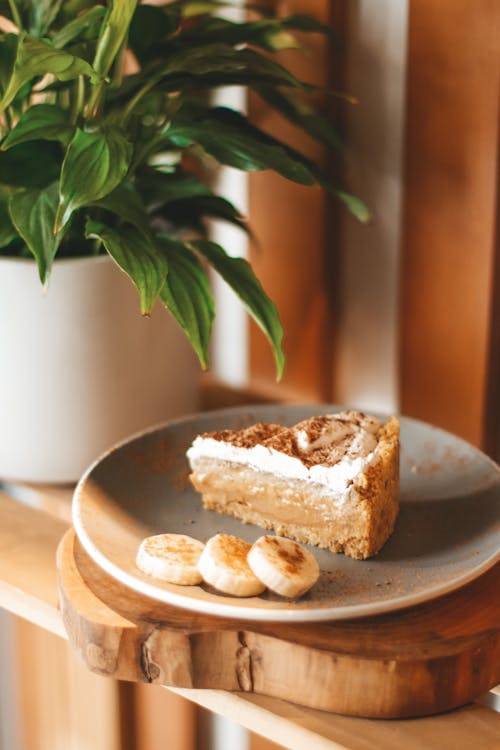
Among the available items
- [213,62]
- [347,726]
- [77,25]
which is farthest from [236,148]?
[347,726]

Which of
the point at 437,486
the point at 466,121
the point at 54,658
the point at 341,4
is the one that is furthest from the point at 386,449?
the point at 54,658

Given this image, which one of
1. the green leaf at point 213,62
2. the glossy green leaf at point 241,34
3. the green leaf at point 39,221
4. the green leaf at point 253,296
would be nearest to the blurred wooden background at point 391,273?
the glossy green leaf at point 241,34

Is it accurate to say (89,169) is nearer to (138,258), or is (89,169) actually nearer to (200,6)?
(138,258)

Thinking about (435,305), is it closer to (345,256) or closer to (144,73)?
(345,256)

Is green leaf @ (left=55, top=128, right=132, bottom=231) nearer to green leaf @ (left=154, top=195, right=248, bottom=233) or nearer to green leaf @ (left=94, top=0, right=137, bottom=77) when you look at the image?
green leaf @ (left=94, top=0, right=137, bottom=77)

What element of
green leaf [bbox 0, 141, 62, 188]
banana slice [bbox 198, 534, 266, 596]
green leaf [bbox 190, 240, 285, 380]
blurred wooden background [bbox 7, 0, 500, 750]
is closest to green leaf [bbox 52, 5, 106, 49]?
green leaf [bbox 0, 141, 62, 188]
